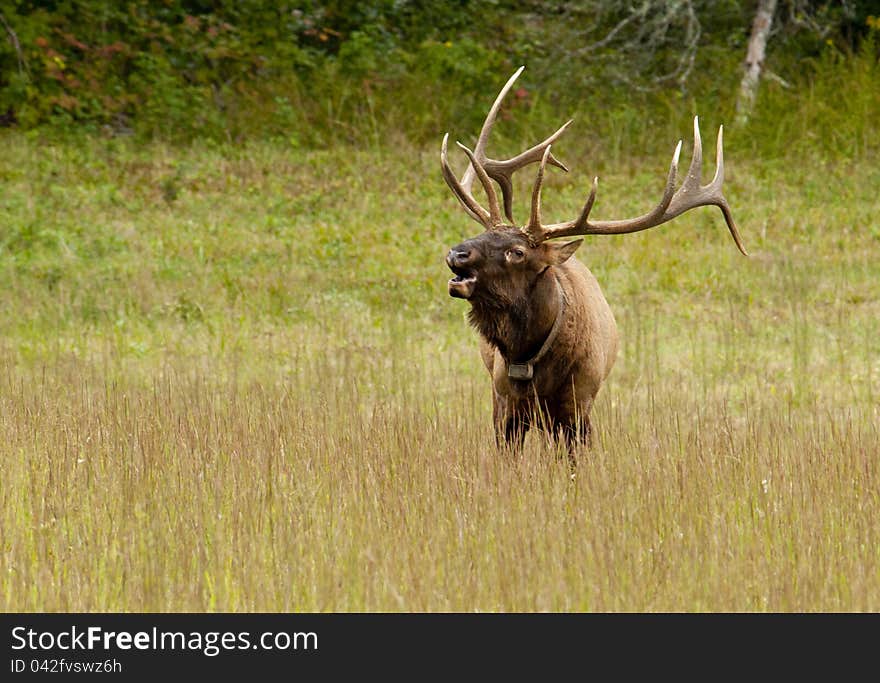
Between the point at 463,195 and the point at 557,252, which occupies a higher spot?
the point at 463,195

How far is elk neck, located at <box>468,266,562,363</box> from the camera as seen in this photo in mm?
7352

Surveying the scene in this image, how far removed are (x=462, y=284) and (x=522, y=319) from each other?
0.49 metres

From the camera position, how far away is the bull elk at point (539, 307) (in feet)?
23.9

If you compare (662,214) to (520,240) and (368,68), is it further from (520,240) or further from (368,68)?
(368,68)

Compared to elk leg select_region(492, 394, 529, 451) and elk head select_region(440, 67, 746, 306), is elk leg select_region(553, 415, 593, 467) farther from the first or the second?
elk head select_region(440, 67, 746, 306)

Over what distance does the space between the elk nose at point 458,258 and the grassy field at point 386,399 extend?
884mm

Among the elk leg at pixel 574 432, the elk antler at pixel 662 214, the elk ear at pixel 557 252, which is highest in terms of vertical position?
the elk antler at pixel 662 214

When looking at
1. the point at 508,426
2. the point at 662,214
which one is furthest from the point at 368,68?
the point at 508,426

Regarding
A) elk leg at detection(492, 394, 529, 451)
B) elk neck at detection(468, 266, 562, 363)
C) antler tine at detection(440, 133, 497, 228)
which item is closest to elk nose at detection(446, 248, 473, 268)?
elk neck at detection(468, 266, 562, 363)

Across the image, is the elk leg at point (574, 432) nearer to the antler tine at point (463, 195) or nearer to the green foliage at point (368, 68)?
the antler tine at point (463, 195)

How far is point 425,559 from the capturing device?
19.4ft

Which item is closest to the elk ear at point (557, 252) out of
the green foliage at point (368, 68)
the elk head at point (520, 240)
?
the elk head at point (520, 240)

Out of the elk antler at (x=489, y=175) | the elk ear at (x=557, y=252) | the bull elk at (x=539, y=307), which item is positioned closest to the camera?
the bull elk at (x=539, y=307)

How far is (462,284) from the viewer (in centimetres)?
707
